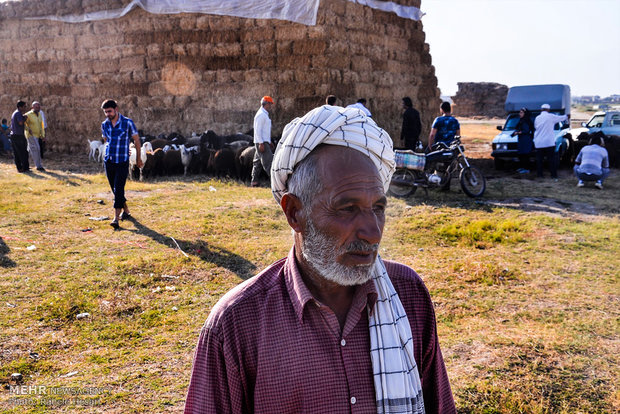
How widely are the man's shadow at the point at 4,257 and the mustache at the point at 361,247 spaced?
5630mm

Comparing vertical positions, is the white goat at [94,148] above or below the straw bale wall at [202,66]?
below

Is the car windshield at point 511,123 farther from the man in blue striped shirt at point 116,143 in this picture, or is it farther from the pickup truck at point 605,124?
the man in blue striped shirt at point 116,143

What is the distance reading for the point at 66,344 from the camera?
4.25 meters

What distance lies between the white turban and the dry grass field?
2.28 m

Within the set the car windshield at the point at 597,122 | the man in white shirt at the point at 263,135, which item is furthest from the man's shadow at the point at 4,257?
the car windshield at the point at 597,122

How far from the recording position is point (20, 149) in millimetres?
12852

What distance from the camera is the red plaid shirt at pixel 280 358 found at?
5.17 ft

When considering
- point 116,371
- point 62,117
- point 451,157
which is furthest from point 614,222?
point 62,117

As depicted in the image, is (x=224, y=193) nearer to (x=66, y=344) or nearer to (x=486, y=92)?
(x=66, y=344)

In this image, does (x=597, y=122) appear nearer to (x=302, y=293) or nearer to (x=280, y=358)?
Result: (x=302, y=293)

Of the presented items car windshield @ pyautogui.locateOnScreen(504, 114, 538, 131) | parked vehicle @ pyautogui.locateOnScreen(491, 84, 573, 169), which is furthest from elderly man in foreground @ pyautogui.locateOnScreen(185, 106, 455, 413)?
car windshield @ pyautogui.locateOnScreen(504, 114, 538, 131)

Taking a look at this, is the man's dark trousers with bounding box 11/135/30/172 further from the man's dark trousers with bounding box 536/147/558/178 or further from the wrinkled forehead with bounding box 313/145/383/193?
the wrinkled forehead with bounding box 313/145/383/193

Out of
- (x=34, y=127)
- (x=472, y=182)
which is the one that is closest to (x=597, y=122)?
(x=472, y=182)

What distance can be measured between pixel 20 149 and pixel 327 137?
43.7 ft
